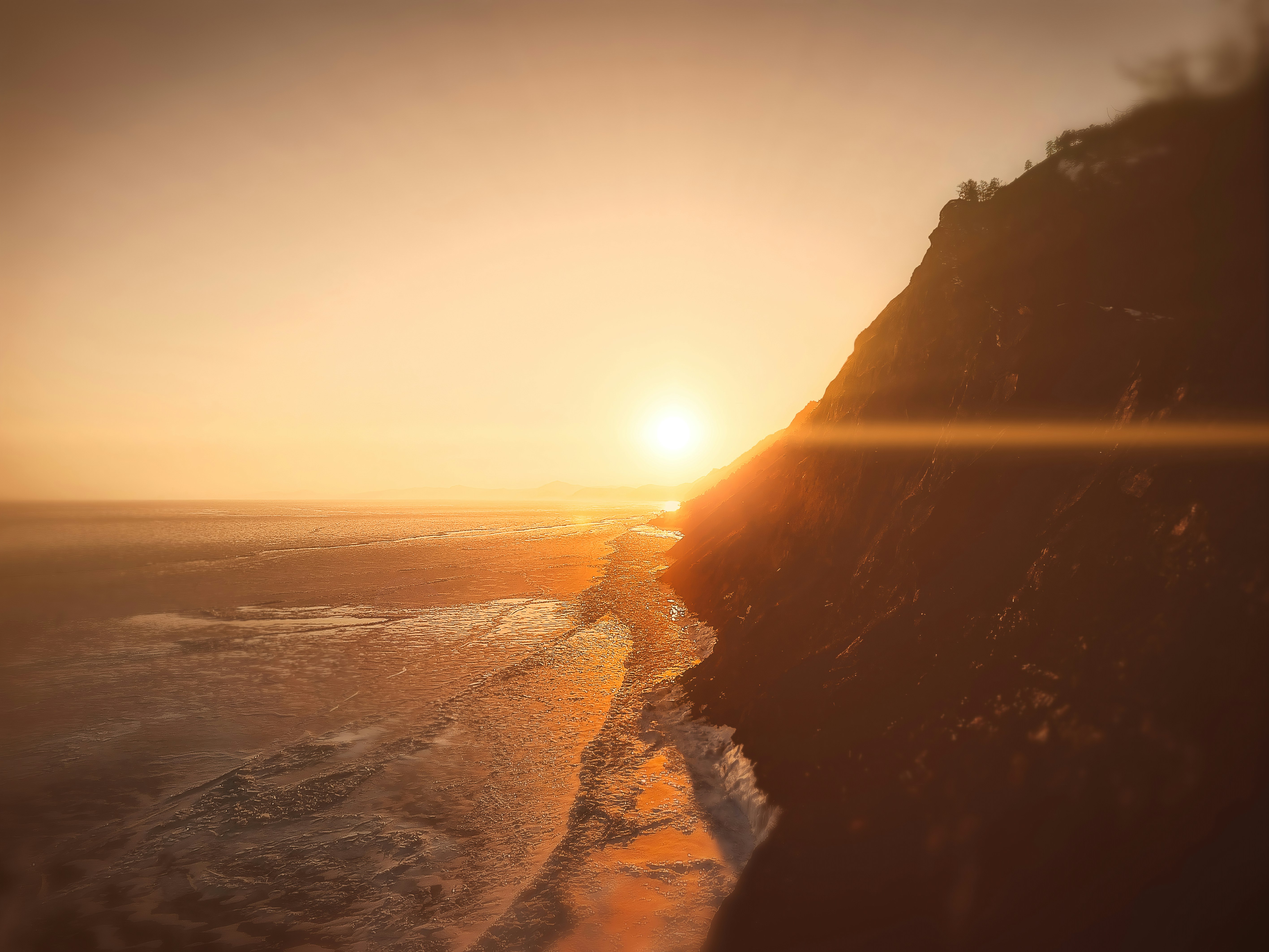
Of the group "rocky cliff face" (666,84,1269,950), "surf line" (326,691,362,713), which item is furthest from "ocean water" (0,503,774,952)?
"rocky cliff face" (666,84,1269,950)

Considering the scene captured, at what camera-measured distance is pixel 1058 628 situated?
7.86m

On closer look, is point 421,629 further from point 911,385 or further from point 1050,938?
point 1050,938

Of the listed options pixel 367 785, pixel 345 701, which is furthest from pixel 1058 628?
pixel 345 701

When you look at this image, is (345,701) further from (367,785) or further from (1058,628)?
(1058,628)

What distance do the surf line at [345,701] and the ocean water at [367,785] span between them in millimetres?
116

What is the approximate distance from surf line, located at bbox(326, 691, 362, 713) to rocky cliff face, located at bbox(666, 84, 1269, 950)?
11709mm

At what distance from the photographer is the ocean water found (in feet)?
27.3

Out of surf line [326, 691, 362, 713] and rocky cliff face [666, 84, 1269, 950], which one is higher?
rocky cliff face [666, 84, 1269, 950]

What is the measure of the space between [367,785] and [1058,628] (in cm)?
1393

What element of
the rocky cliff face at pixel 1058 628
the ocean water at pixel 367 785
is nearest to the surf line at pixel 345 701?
the ocean water at pixel 367 785

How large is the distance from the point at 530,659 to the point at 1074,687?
18.3 metres

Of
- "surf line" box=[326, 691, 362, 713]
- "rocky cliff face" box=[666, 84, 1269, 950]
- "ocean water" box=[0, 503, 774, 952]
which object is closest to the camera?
"rocky cliff face" box=[666, 84, 1269, 950]

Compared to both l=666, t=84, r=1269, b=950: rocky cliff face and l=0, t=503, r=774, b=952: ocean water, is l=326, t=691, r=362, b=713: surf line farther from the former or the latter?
l=666, t=84, r=1269, b=950: rocky cliff face

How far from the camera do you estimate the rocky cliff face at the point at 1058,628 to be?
554 cm
